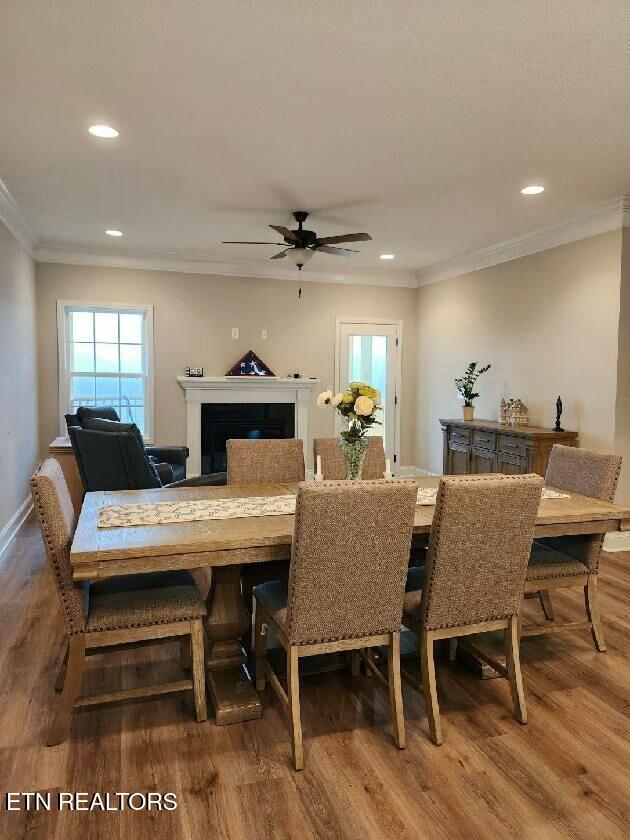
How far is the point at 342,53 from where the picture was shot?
242 cm

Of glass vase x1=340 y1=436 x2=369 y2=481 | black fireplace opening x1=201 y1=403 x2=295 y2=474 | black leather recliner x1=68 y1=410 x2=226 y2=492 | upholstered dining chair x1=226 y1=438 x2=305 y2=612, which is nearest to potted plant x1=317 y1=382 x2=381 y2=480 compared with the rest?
glass vase x1=340 y1=436 x2=369 y2=481

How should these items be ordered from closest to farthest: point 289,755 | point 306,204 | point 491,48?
1. point 289,755
2. point 491,48
3. point 306,204

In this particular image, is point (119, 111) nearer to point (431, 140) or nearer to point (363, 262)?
point (431, 140)

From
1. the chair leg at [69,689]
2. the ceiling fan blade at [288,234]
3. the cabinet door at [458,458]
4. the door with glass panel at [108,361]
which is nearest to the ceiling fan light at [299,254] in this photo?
the ceiling fan blade at [288,234]

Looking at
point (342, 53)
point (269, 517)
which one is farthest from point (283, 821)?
point (342, 53)

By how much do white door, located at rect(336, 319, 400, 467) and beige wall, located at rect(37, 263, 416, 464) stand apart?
12 cm

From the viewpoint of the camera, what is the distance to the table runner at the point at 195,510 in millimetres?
2463

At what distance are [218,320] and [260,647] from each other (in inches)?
192

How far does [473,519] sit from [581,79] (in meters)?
1.99

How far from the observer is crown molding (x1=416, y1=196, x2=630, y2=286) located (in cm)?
445

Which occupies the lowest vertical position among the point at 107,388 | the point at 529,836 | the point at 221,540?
the point at 529,836

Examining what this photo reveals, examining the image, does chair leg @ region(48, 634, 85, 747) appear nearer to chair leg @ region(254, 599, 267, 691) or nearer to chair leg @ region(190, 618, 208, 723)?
chair leg @ region(190, 618, 208, 723)

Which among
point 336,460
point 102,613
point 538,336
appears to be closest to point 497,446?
point 538,336

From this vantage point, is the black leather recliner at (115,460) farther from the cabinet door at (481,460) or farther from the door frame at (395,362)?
the door frame at (395,362)
